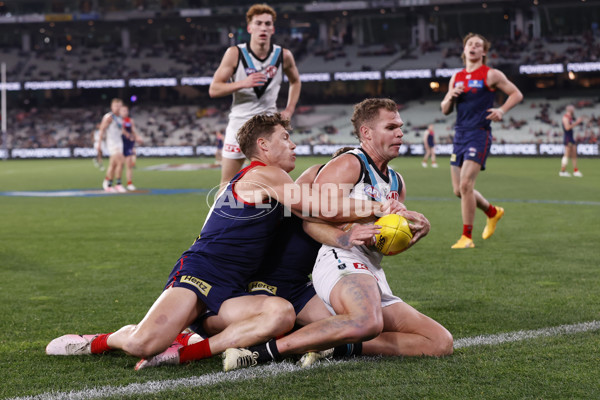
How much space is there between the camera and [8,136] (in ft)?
169

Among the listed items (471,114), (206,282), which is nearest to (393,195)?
(206,282)

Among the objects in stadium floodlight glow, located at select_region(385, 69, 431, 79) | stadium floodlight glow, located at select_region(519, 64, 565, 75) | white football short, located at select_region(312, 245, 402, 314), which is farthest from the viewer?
stadium floodlight glow, located at select_region(385, 69, 431, 79)

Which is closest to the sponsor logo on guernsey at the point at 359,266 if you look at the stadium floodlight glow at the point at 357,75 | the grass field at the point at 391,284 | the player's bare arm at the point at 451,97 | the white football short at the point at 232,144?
the grass field at the point at 391,284

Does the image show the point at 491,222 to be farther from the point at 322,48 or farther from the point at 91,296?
the point at 322,48

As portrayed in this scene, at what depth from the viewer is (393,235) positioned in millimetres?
4258

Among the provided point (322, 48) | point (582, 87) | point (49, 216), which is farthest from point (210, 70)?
point (49, 216)

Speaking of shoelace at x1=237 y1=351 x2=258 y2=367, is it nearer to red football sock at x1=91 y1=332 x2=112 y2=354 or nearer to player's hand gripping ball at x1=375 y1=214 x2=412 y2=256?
red football sock at x1=91 y1=332 x2=112 y2=354

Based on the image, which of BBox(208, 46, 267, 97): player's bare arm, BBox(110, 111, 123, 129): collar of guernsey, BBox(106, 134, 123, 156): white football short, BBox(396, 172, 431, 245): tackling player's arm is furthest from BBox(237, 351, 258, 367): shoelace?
BBox(110, 111, 123, 129): collar of guernsey

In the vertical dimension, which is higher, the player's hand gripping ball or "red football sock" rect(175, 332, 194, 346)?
the player's hand gripping ball

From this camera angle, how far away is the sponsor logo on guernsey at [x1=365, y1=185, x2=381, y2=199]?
15.0ft

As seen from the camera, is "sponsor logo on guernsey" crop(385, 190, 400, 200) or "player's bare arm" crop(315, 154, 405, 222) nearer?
"player's bare arm" crop(315, 154, 405, 222)

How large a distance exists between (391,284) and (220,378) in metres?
3.00

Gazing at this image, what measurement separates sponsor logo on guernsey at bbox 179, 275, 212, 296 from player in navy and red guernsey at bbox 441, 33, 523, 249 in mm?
5051

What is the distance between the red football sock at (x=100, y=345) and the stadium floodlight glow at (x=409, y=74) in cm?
4420
